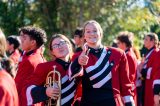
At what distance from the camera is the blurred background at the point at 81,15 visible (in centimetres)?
2169

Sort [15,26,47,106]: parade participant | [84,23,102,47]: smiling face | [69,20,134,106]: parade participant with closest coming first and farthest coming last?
[69,20,134,106]: parade participant, [84,23,102,47]: smiling face, [15,26,47,106]: parade participant

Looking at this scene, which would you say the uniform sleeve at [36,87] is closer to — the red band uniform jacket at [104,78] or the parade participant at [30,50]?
the red band uniform jacket at [104,78]

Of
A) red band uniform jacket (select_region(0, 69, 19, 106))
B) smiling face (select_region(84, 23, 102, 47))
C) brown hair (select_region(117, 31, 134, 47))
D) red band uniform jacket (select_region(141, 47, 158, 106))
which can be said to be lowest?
red band uniform jacket (select_region(141, 47, 158, 106))

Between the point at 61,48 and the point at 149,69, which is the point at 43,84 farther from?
the point at 149,69

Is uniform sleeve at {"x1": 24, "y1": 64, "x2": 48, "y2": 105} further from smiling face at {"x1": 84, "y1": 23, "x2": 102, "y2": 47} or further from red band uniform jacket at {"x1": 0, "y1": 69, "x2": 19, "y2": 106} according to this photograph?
red band uniform jacket at {"x1": 0, "y1": 69, "x2": 19, "y2": 106}

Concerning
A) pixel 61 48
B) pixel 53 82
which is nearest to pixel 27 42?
pixel 61 48

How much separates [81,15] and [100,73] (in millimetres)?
15481

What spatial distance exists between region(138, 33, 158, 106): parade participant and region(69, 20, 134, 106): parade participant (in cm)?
338

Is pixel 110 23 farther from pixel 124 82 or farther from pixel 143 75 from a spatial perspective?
pixel 124 82

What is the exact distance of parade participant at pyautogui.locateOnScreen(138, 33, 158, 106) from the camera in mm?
9820

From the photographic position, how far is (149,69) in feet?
32.2

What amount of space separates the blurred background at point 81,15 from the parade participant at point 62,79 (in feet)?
49.5

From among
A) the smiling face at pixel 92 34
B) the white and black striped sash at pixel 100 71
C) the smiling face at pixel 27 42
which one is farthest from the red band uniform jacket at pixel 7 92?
the smiling face at pixel 27 42

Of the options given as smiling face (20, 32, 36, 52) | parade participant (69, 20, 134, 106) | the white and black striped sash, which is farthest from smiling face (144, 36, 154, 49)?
the white and black striped sash
